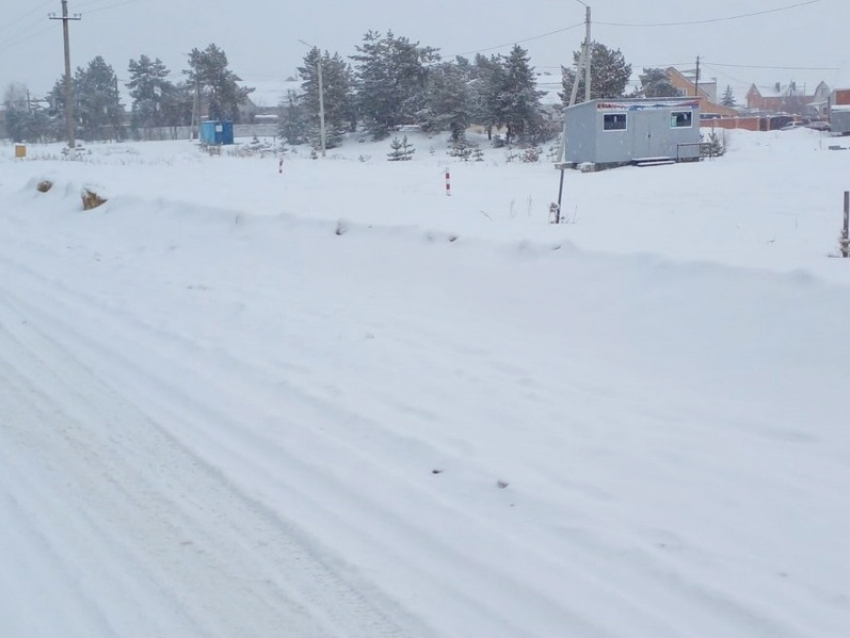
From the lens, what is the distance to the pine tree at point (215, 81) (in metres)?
81.6

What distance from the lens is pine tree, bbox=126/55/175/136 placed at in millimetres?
91938

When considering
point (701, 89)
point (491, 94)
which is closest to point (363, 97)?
point (491, 94)

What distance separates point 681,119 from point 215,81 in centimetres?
5114

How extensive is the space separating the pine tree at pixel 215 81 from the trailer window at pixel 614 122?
49.6 meters

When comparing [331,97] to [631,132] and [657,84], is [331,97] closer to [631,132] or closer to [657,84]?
[657,84]

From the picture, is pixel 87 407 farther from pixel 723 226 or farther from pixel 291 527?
pixel 723 226

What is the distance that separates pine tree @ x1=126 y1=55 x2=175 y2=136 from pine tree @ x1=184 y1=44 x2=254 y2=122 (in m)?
6.42

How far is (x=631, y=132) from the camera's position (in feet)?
135

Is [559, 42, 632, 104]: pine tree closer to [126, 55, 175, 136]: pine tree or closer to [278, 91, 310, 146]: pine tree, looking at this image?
[278, 91, 310, 146]: pine tree

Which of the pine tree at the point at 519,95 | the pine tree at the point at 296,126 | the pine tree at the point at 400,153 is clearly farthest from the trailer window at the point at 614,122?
the pine tree at the point at 296,126

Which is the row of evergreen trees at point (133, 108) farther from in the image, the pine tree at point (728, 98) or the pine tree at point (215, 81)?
the pine tree at point (728, 98)

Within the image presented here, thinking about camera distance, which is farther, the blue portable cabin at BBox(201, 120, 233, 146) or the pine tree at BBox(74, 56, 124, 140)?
the pine tree at BBox(74, 56, 124, 140)

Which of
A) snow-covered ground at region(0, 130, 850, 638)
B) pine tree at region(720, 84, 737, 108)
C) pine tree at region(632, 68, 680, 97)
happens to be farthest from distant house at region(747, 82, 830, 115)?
snow-covered ground at region(0, 130, 850, 638)

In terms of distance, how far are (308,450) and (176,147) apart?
64.6m
